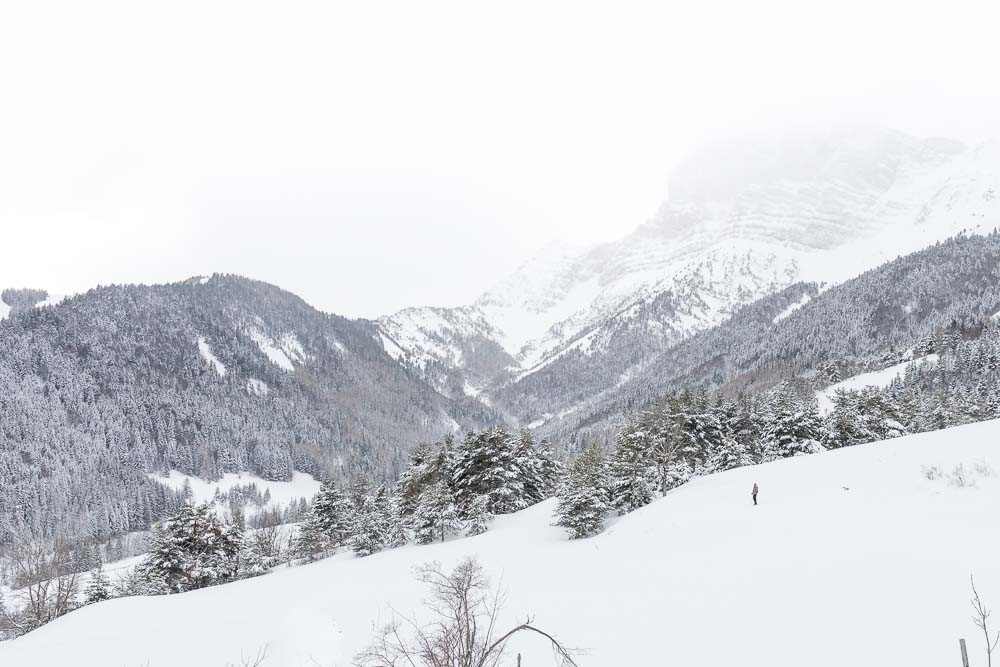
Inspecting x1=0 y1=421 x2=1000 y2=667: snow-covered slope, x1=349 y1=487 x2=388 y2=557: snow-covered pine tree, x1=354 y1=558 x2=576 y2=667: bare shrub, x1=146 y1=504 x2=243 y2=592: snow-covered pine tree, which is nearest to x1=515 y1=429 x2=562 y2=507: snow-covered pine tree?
x1=349 y1=487 x2=388 y2=557: snow-covered pine tree

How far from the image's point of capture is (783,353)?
199 metres

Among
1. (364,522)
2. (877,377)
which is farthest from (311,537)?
(877,377)

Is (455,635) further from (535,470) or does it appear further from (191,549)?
(191,549)

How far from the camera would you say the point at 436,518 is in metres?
48.4

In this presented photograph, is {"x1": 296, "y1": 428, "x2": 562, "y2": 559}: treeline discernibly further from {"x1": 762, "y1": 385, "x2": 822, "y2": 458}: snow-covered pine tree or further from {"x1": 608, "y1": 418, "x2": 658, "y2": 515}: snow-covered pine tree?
{"x1": 762, "y1": 385, "x2": 822, "y2": 458}: snow-covered pine tree

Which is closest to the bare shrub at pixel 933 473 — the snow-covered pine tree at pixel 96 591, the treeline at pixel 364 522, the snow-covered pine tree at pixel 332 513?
the treeline at pixel 364 522

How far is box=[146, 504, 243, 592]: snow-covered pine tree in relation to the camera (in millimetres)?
49750

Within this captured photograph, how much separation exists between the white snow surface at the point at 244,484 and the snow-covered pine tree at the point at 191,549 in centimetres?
11340

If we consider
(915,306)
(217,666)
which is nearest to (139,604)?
(217,666)

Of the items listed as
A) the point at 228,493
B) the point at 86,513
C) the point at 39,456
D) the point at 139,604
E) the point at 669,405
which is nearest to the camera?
the point at 139,604

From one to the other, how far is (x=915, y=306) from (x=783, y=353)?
5221cm

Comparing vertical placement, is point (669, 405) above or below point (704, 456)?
above

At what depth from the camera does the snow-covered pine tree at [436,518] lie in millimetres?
48344

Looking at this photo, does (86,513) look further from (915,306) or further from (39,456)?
(915,306)
